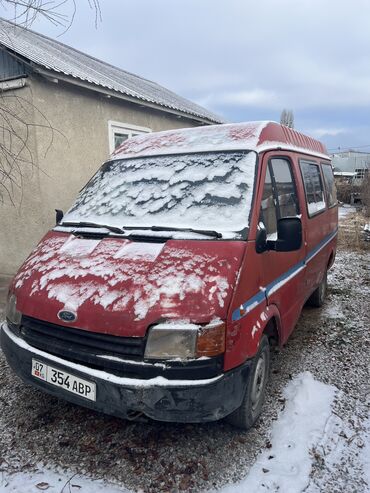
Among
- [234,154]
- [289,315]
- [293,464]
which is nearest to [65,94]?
[234,154]

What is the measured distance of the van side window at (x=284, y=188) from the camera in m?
3.34

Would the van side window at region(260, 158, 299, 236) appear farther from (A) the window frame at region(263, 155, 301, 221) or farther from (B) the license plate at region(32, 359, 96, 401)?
(B) the license plate at region(32, 359, 96, 401)

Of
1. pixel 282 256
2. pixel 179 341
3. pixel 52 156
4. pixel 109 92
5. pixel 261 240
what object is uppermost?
pixel 109 92

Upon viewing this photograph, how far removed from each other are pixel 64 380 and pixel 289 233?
1.84 metres

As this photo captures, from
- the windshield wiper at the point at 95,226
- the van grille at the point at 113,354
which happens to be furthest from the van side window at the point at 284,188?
the van grille at the point at 113,354

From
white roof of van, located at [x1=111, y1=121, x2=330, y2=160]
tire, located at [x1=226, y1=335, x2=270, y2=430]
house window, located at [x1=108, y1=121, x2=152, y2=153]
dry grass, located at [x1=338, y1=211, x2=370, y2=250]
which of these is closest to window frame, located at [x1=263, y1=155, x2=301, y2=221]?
white roof of van, located at [x1=111, y1=121, x2=330, y2=160]

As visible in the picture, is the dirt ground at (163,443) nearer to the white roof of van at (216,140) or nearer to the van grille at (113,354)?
the van grille at (113,354)

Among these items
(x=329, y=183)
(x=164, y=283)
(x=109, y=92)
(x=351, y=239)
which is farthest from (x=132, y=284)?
(x=351, y=239)

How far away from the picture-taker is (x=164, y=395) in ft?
7.27

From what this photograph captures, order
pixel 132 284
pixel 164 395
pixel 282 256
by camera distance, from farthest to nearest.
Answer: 1. pixel 282 256
2. pixel 132 284
3. pixel 164 395

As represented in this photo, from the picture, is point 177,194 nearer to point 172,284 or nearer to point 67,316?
point 172,284

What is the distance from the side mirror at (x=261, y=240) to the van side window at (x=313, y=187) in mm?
1479

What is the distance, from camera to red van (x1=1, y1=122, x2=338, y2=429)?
2248 mm

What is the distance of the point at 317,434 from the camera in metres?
2.75
